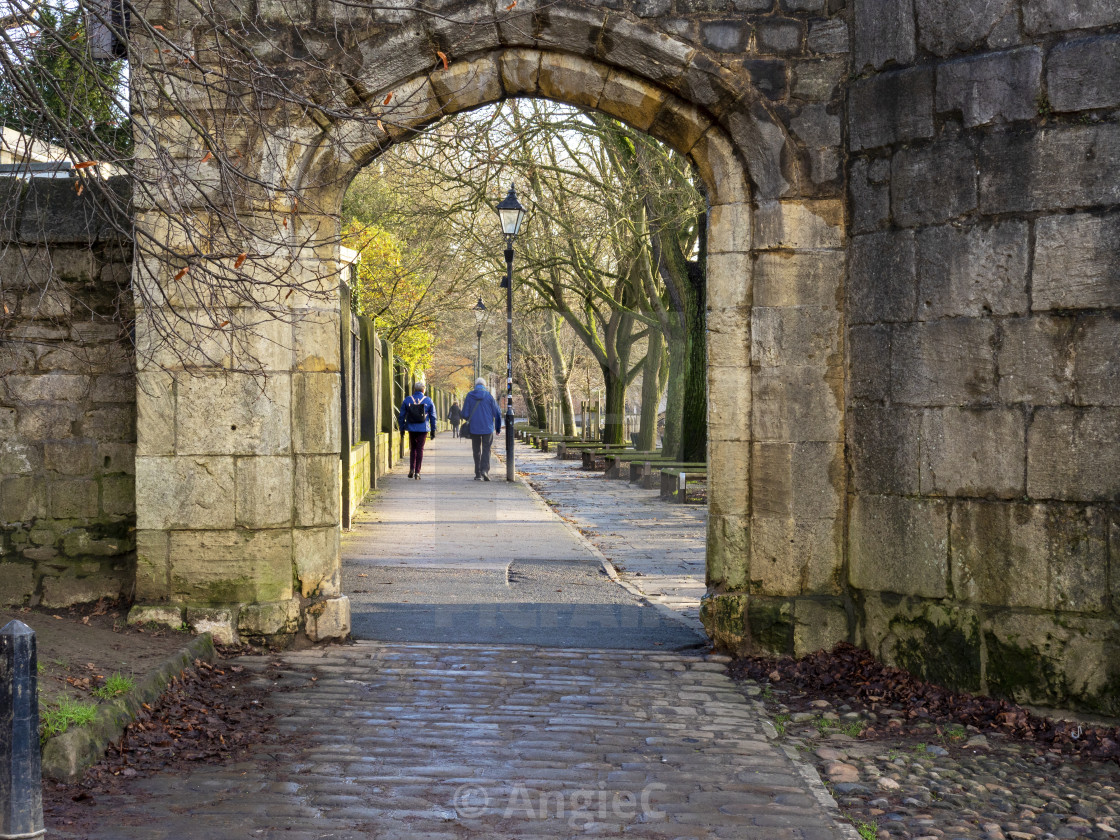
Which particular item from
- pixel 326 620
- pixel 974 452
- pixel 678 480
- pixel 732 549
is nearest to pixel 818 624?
pixel 732 549

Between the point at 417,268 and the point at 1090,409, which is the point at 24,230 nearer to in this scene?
the point at 1090,409

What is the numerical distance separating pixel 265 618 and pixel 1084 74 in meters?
5.24

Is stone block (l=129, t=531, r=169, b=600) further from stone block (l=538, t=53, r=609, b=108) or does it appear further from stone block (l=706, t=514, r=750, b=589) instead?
stone block (l=538, t=53, r=609, b=108)


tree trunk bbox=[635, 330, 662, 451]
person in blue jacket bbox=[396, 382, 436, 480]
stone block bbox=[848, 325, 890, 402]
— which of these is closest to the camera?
stone block bbox=[848, 325, 890, 402]

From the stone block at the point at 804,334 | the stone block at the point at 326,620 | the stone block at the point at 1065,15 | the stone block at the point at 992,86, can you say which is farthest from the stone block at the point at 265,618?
the stone block at the point at 1065,15

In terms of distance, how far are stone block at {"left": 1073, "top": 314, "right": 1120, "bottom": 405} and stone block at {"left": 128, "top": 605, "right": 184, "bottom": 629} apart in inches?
196

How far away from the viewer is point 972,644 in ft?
18.8

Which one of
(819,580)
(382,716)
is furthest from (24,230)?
(819,580)

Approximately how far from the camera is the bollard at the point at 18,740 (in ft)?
11.1

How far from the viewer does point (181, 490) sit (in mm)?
6457

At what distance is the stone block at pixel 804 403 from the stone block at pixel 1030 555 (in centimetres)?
→ 95

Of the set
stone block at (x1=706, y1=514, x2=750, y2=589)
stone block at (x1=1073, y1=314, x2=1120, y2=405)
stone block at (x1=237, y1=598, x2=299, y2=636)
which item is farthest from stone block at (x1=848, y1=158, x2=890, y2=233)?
stone block at (x1=237, y1=598, x2=299, y2=636)

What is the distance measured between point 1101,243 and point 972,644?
6.88 feet

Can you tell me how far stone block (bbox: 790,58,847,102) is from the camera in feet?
21.0
